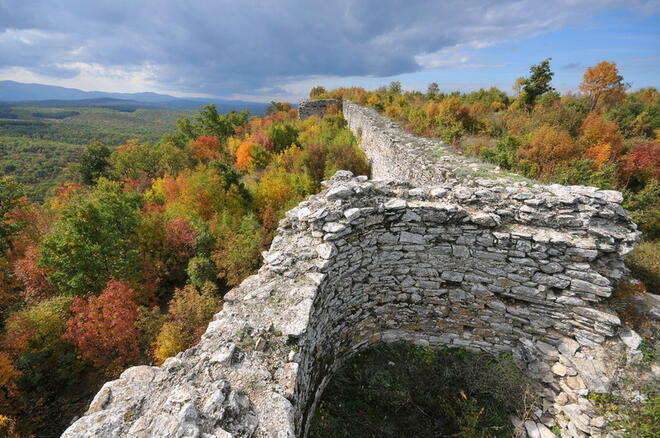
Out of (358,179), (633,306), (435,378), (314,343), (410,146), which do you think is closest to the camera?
(314,343)

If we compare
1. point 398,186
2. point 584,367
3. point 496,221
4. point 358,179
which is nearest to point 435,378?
point 584,367

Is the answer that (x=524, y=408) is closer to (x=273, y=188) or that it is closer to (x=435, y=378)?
(x=435, y=378)

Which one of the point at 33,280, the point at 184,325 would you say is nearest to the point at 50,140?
the point at 33,280

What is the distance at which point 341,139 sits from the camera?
61.7 feet

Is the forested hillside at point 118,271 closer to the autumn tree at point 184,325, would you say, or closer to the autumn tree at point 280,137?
the autumn tree at point 184,325

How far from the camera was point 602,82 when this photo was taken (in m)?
17.0

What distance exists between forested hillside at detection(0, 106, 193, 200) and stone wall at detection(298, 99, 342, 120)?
20624 millimetres

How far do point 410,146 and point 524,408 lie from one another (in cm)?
778

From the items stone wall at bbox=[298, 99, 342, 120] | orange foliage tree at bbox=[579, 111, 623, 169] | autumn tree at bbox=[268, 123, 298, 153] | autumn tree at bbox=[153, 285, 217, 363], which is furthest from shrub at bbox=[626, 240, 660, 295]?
stone wall at bbox=[298, 99, 342, 120]

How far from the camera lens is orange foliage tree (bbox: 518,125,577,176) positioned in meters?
9.92

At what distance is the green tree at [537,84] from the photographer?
637 inches

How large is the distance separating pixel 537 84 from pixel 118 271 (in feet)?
74.4

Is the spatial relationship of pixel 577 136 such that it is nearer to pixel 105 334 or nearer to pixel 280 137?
pixel 280 137

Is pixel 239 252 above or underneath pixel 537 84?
underneath
